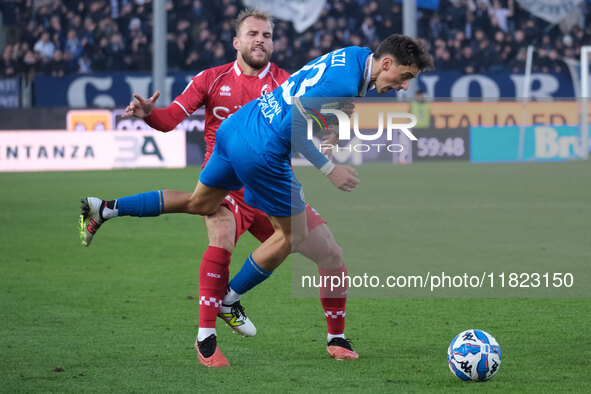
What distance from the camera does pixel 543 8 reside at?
2475cm

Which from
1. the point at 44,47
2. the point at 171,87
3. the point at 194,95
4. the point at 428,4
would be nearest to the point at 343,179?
the point at 194,95

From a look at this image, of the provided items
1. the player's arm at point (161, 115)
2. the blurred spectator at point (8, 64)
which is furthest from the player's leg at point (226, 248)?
the blurred spectator at point (8, 64)

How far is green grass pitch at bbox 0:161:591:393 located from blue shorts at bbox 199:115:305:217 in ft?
2.63

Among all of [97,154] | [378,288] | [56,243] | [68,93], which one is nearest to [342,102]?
[378,288]

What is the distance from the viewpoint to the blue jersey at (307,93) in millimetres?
4598

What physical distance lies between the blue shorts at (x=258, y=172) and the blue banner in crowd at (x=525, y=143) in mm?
16073

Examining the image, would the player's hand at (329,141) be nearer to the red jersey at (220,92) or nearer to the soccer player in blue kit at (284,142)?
the soccer player in blue kit at (284,142)

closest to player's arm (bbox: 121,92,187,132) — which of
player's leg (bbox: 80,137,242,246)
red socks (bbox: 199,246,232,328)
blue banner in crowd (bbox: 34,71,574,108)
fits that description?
player's leg (bbox: 80,137,242,246)

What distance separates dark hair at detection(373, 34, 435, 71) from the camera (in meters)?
4.64

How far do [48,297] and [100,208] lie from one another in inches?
79.5

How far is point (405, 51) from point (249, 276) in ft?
4.78

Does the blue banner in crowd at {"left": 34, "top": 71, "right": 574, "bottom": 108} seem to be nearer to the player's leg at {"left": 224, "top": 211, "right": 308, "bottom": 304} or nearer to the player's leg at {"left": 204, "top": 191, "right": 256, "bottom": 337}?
the player's leg at {"left": 204, "top": 191, "right": 256, "bottom": 337}

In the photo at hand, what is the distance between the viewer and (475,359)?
4.53 meters

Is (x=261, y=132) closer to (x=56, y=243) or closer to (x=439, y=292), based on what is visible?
(x=439, y=292)
